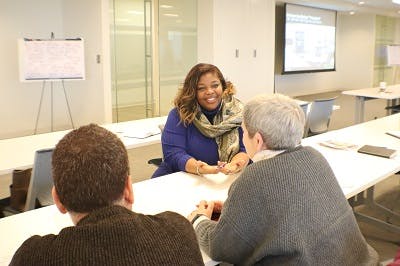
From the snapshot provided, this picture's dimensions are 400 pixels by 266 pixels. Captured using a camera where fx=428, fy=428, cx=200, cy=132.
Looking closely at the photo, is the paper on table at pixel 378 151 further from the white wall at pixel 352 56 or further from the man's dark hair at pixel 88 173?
the white wall at pixel 352 56

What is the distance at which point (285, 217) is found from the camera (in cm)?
136

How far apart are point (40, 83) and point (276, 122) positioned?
19.7 ft

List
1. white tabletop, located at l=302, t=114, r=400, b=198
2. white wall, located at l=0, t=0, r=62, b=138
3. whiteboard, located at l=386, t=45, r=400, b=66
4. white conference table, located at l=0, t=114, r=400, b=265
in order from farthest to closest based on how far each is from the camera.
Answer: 1. whiteboard, located at l=386, t=45, r=400, b=66
2. white wall, located at l=0, t=0, r=62, b=138
3. white tabletop, located at l=302, t=114, r=400, b=198
4. white conference table, located at l=0, t=114, r=400, b=265

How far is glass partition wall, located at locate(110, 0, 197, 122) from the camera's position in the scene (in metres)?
7.46

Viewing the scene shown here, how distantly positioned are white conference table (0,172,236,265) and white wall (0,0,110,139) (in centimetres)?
452

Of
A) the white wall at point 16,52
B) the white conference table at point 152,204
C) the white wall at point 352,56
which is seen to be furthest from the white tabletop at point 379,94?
the white wall at point 352,56

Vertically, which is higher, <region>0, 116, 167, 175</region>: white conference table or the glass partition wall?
the glass partition wall

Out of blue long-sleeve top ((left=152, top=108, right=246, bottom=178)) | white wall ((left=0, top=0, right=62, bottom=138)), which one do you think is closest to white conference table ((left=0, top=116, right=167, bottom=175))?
blue long-sleeve top ((left=152, top=108, right=246, bottom=178))

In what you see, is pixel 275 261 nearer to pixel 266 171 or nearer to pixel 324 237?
pixel 324 237

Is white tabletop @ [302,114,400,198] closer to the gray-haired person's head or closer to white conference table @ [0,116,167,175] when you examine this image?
the gray-haired person's head

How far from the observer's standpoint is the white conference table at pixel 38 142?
275cm

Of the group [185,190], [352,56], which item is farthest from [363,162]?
[352,56]

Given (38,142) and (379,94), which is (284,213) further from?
(379,94)

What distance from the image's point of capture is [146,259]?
91 centimetres
